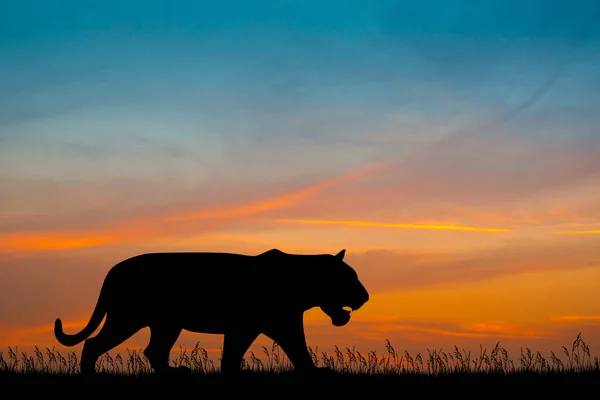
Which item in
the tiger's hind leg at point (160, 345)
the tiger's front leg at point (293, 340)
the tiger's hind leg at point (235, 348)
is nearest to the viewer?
the tiger's hind leg at point (235, 348)

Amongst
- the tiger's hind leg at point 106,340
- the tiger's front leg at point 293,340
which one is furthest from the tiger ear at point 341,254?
the tiger's hind leg at point 106,340

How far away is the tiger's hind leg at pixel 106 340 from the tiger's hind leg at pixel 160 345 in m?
0.35

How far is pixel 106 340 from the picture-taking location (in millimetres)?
13727

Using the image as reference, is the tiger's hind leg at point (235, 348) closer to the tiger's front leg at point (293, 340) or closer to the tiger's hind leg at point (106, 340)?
the tiger's front leg at point (293, 340)

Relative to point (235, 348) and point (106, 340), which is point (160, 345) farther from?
point (235, 348)

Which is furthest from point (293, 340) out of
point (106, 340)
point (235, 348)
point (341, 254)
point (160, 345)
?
point (106, 340)

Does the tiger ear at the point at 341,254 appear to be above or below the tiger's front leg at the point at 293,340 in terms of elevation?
above

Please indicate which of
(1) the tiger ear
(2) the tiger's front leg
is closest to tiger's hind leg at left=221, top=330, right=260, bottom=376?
(2) the tiger's front leg

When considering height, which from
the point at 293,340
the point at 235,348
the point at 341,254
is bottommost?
the point at 235,348

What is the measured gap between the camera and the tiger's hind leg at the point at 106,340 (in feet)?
45.0

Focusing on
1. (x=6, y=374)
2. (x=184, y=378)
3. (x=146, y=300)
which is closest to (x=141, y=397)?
(x=184, y=378)

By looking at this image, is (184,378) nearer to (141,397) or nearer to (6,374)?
(141,397)

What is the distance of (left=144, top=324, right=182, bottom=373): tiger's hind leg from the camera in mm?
13828

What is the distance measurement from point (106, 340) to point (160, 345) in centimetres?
92
